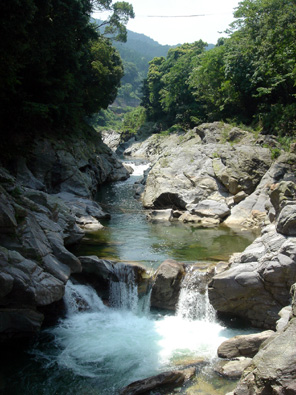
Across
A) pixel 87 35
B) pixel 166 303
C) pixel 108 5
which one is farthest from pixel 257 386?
pixel 108 5

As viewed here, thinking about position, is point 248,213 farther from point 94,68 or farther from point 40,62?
point 94,68

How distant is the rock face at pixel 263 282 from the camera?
9.39 meters

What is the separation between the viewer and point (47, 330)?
9.55m

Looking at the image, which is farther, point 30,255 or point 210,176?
point 210,176

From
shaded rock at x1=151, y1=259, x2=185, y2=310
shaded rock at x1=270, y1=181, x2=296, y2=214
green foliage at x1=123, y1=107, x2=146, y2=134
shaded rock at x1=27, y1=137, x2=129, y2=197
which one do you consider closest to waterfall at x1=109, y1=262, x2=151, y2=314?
shaded rock at x1=151, y1=259, x2=185, y2=310

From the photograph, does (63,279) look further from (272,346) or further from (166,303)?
(272,346)

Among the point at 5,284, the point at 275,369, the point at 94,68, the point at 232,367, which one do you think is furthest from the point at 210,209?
the point at 94,68

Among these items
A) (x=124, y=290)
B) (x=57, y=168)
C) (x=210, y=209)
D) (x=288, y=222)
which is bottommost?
(x=124, y=290)

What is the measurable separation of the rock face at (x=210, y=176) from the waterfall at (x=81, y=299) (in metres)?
9.20

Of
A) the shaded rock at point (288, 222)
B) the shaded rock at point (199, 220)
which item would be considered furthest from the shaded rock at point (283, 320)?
the shaded rock at point (199, 220)

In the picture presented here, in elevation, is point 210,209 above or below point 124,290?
above

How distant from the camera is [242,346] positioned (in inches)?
322

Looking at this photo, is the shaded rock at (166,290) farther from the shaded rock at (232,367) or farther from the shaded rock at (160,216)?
the shaded rock at (160,216)

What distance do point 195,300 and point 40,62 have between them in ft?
41.6
